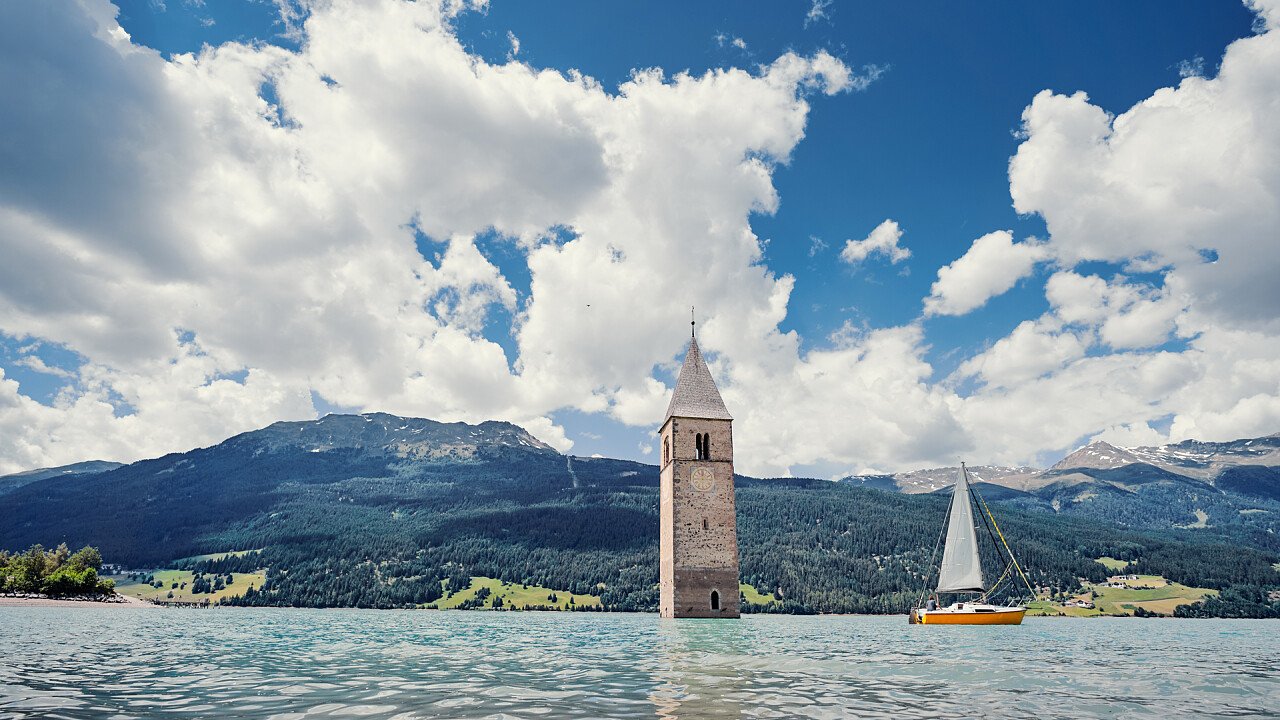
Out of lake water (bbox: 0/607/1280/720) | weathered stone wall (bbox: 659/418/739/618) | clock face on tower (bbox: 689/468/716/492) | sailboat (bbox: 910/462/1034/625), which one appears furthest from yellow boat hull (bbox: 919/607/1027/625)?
lake water (bbox: 0/607/1280/720)

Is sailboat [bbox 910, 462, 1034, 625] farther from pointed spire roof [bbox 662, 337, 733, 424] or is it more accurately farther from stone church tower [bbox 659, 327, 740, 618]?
pointed spire roof [bbox 662, 337, 733, 424]

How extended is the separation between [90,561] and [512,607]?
94342 mm

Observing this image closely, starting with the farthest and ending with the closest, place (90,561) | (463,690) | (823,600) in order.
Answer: (823,600) < (90,561) < (463,690)

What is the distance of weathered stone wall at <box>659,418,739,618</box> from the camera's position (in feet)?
233

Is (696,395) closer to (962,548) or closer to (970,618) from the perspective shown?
(962,548)

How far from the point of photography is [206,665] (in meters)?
25.2

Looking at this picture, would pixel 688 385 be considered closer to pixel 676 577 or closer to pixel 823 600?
pixel 676 577

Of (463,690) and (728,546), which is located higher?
(728,546)

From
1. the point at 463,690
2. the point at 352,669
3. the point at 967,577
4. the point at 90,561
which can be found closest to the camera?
the point at 463,690

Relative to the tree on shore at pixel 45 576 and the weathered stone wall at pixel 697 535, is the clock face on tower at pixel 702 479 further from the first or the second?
the tree on shore at pixel 45 576

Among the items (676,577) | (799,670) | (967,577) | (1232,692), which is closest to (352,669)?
(799,670)

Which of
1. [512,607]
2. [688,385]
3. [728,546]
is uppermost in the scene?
[688,385]

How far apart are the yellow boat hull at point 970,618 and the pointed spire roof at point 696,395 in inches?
1178

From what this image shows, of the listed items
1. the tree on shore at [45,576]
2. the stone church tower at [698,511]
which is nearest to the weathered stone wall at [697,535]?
the stone church tower at [698,511]
